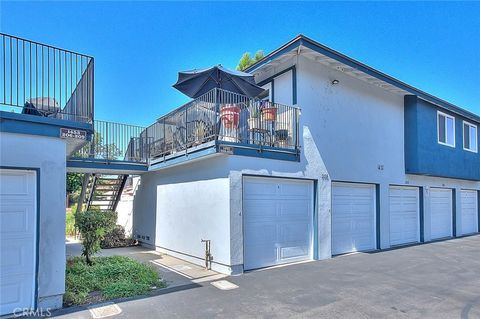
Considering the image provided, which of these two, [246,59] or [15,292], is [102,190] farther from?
[246,59]

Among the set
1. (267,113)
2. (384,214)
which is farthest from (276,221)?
(384,214)

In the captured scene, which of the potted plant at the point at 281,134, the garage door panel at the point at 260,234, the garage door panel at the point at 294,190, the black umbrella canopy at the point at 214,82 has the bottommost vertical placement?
the garage door panel at the point at 260,234

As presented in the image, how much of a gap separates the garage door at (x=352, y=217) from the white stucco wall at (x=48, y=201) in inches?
292

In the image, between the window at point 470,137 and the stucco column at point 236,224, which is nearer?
the stucco column at point 236,224

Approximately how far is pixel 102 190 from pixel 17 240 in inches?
350

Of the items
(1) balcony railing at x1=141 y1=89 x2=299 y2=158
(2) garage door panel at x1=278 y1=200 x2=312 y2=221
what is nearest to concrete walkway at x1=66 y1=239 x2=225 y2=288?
(2) garage door panel at x1=278 y1=200 x2=312 y2=221

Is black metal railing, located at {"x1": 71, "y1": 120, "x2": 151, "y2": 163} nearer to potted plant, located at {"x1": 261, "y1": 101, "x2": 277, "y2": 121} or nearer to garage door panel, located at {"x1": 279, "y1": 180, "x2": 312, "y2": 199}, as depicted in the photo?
potted plant, located at {"x1": 261, "y1": 101, "x2": 277, "y2": 121}

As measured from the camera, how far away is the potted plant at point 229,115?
26.3ft

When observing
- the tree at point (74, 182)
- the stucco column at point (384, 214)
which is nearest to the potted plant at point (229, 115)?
the stucco column at point (384, 214)

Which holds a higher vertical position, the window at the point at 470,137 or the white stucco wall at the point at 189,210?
the window at the point at 470,137

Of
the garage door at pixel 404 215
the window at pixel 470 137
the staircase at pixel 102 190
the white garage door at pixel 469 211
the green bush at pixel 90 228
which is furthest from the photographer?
the white garage door at pixel 469 211

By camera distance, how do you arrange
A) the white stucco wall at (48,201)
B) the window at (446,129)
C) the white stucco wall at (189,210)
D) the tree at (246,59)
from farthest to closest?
the tree at (246,59) → the window at (446,129) → the white stucco wall at (189,210) → the white stucco wall at (48,201)

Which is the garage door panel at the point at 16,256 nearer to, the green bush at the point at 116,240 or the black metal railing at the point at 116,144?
the black metal railing at the point at 116,144

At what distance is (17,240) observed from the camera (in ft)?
16.2
